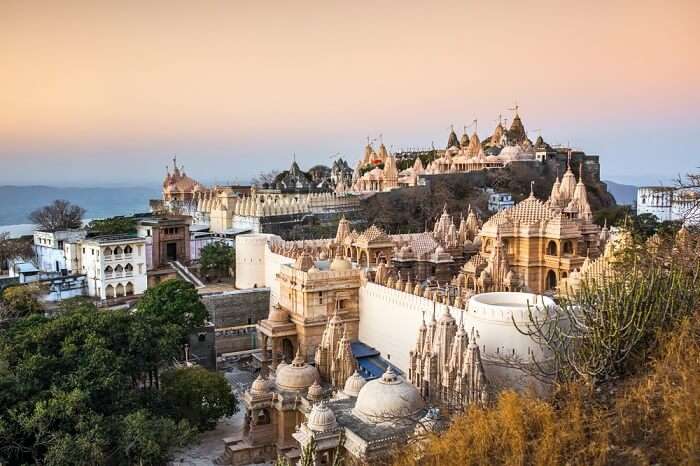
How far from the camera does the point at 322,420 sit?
1650cm

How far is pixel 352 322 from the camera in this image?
26797 mm

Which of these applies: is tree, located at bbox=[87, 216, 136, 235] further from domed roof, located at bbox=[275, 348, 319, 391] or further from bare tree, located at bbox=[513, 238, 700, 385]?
bare tree, located at bbox=[513, 238, 700, 385]

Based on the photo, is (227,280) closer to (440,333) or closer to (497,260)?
(497,260)

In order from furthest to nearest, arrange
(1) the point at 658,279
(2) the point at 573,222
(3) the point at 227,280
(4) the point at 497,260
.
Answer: (3) the point at 227,280
(2) the point at 573,222
(4) the point at 497,260
(1) the point at 658,279

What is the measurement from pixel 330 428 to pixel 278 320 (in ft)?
33.1

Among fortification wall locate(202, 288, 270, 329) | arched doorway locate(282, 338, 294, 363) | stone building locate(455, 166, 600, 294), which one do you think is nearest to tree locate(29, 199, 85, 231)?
fortification wall locate(202, 288, 270, 329)

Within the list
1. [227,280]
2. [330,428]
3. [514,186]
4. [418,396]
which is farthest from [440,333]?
[514,186]

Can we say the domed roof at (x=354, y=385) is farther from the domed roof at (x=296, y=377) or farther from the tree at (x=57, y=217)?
the tree at (x=57, y=217)

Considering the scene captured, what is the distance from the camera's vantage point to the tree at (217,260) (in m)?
38.8

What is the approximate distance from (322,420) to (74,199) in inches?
5984

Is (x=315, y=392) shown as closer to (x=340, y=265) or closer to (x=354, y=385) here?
(x=354, y=385)

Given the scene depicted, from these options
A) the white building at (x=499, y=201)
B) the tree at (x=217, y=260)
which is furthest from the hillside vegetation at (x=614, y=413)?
the white building at (x=499, y=201)

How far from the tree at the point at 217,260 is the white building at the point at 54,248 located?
6744 mm

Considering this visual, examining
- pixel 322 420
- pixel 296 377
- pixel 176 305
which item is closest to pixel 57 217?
A: pixel 176 305
